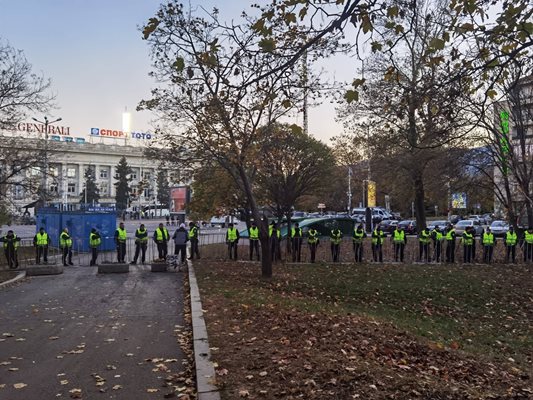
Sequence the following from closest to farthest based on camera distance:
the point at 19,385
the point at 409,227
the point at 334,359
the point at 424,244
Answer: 1. the point at 19,385
2. the point at 334,359
3. the point at 424,244
4. the point at 409,227

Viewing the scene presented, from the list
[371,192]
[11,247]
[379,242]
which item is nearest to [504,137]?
[379,242]

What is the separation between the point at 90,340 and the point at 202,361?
8.95ft

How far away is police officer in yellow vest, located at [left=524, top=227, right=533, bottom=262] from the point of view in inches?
874

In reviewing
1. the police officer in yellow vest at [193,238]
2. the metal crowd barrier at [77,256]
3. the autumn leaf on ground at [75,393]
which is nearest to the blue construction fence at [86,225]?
the metal crowd barrier at [77,256]

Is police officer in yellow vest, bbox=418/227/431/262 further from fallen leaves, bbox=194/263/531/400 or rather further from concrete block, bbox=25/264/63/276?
concrete block, bbox=25/264/63/276

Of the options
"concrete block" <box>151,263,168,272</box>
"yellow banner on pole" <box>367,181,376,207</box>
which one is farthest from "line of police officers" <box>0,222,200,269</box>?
"yellow banner on pole" <box>367,181,376,207</box>

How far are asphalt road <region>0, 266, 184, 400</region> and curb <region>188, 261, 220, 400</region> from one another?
30 centimetres

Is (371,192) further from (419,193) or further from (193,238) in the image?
(193,238)

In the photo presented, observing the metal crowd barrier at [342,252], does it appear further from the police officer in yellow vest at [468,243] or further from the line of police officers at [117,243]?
the line of police officers at [117,243]

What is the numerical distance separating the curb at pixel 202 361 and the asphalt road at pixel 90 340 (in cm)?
30

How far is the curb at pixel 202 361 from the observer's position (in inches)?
208

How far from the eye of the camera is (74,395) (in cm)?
557

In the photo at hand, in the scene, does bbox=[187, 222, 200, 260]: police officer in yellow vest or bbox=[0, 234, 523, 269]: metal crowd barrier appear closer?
bbox=[187, 222, 200, 260]: police officer in yellow vest

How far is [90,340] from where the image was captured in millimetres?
8281
